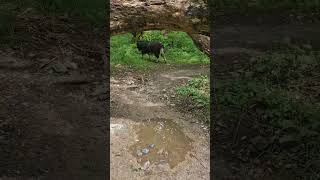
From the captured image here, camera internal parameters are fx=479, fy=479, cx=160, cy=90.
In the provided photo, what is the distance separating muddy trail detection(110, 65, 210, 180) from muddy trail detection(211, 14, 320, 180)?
1.07 feet

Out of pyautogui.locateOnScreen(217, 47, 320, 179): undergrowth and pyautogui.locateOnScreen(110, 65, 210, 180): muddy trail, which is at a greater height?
pyautogui.locateOnScreen(217, 47, 320, 179): undergrowth

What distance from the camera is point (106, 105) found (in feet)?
28.9

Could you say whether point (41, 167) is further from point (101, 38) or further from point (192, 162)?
point (101, 38)

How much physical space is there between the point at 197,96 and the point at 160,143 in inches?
95.9

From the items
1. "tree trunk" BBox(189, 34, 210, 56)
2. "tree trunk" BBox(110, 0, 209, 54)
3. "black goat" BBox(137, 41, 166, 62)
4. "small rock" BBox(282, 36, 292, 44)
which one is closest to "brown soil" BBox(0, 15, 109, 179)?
"tree trunk" BBox(110, 0, 209, 54)

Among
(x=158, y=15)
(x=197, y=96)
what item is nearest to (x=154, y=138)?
(x=197, y=96)

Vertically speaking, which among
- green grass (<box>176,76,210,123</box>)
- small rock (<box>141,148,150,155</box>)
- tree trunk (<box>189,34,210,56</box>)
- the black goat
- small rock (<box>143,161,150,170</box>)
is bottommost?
the black goat

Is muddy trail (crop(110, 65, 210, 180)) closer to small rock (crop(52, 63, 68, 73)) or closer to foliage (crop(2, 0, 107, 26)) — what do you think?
small rock (crop(52, 63, 68, 73))

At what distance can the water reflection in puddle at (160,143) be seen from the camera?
25.0 feet

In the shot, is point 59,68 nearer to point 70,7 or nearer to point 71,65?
point 71,65

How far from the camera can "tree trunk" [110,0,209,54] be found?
10234 millimetres

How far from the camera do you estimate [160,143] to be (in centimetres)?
809

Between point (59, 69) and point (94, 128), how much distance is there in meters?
1.85

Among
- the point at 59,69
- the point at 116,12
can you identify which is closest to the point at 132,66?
the point at 116,12
